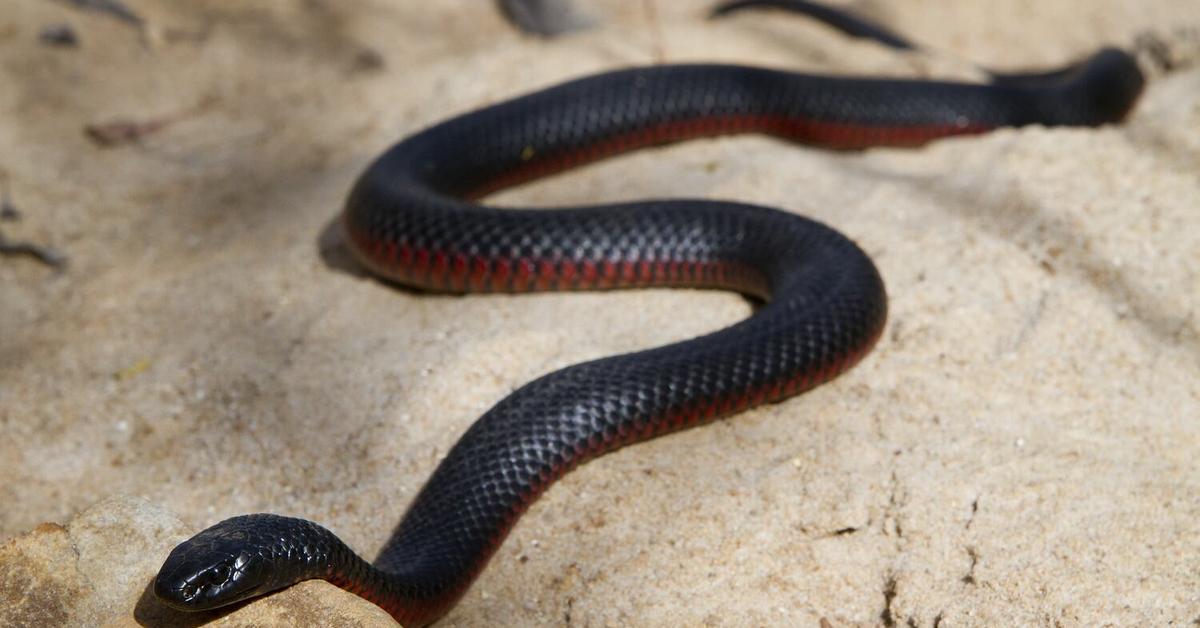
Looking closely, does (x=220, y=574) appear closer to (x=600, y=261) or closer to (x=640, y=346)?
(x=640, y=346)

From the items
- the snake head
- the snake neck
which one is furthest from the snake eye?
the snake neck

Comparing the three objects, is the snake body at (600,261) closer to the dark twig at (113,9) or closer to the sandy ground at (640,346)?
the sandy ground at (640,346)

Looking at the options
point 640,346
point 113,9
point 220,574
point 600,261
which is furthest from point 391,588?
point 113,9

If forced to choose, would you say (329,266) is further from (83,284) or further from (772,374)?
(772,374)

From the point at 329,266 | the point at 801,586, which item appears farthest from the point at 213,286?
the point at 801,586

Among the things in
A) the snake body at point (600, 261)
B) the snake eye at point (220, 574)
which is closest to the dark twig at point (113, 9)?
the snake body at point (600, 261)

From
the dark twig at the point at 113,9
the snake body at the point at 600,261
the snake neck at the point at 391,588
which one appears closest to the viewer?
the snake neck at the point at 391,588
